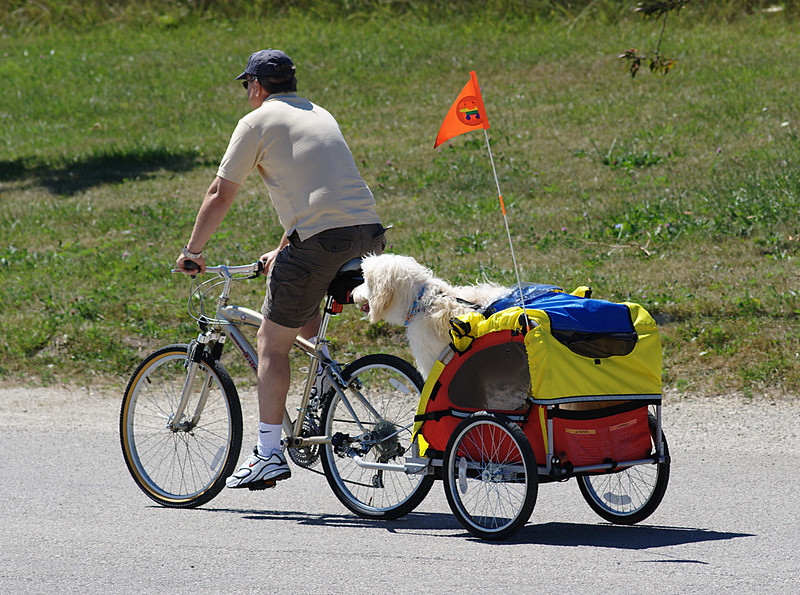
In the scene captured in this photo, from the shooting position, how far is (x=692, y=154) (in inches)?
488

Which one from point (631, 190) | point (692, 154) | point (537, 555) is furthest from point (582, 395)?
point (692, 154)

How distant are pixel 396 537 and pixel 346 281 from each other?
1.28 metres

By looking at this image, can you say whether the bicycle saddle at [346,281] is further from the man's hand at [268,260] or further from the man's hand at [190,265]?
the man's hand at [190,265]

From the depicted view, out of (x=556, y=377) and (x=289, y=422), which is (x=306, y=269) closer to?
(x=289, y=422)

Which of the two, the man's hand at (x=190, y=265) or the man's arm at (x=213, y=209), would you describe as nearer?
the man's arm at (x=213, y=209)

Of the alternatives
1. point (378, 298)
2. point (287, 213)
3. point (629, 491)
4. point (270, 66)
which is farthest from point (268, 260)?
point (629, 491)

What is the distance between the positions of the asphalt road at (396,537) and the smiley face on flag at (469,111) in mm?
1984

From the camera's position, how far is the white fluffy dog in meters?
4.67

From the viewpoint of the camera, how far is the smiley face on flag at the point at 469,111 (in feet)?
16.4

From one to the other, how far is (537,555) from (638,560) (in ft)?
1.38

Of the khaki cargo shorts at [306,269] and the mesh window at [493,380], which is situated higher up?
the khaki cargo shorts at [306,269]

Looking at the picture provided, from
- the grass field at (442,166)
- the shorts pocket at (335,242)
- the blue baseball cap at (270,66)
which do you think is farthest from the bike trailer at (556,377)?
the grass field at (442,166)

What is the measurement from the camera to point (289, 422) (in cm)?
532

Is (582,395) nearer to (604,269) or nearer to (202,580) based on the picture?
(202,580)
